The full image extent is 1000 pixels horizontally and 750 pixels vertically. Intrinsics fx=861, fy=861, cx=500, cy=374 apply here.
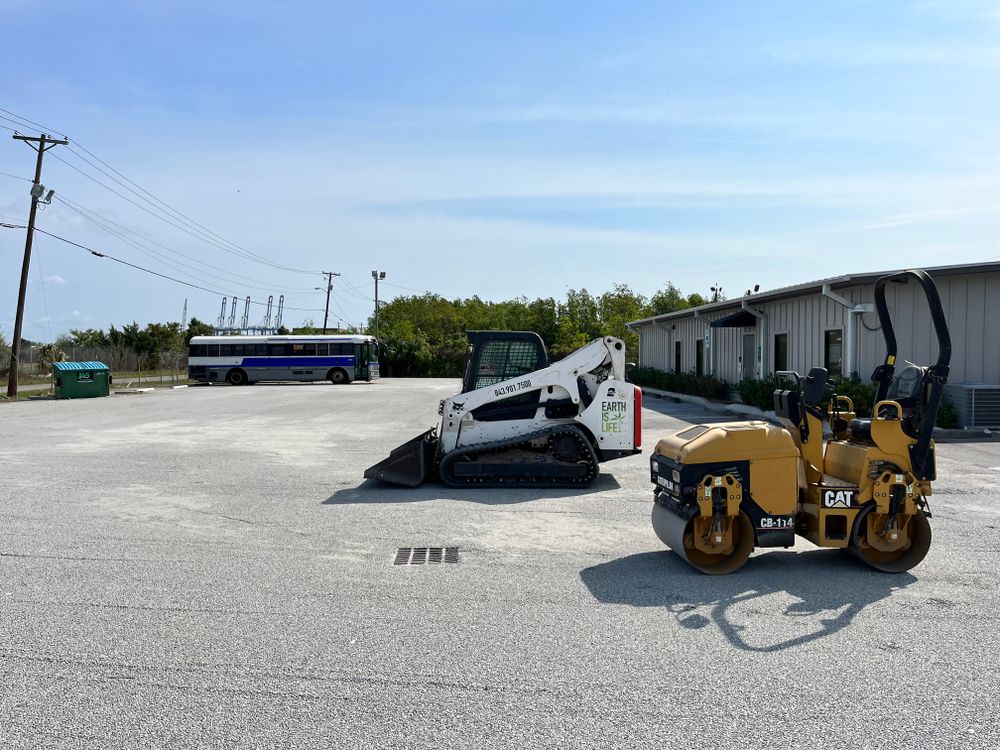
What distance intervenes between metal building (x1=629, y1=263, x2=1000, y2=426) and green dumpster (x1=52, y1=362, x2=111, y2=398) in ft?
70.5

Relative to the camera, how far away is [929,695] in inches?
159

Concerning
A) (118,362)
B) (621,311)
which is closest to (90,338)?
(118,362)

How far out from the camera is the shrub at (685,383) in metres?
25.2

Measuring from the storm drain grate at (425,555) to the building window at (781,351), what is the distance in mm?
16789

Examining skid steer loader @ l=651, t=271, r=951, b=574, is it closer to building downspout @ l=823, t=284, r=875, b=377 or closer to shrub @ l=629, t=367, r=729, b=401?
building downspout @ l=823, t=284, r=875, b=377

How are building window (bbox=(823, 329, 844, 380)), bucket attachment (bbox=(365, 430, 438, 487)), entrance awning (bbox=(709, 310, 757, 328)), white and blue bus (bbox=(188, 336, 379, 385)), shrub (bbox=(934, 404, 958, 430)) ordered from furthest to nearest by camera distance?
white and blue bus (bbox=(188, 336, 379, 385))
entrance awning (bbox=(709, 310, 757, 328))
building window (bbox=(823, 329, 844, 380))
shrub (bbox=(934, 404, 958, 430))
bucket attachment (bbox=(365, 430, 438, 487))

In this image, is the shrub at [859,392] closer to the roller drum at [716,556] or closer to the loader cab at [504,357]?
the loader cab at [504,357]

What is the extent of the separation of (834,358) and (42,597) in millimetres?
17265

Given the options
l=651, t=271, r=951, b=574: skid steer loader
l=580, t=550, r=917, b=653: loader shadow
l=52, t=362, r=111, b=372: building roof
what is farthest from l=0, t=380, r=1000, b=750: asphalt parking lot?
l=52, t=362, r=111, b=372: building roof

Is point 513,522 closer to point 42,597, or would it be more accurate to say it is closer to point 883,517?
point 883,517

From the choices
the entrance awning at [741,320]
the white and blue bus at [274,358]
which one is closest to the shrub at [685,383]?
the entrance awning at [741,320]

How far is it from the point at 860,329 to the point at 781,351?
4485mm

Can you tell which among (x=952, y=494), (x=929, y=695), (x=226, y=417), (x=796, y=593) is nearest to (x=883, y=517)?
(x=796, y=593)

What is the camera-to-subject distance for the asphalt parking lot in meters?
3.75
